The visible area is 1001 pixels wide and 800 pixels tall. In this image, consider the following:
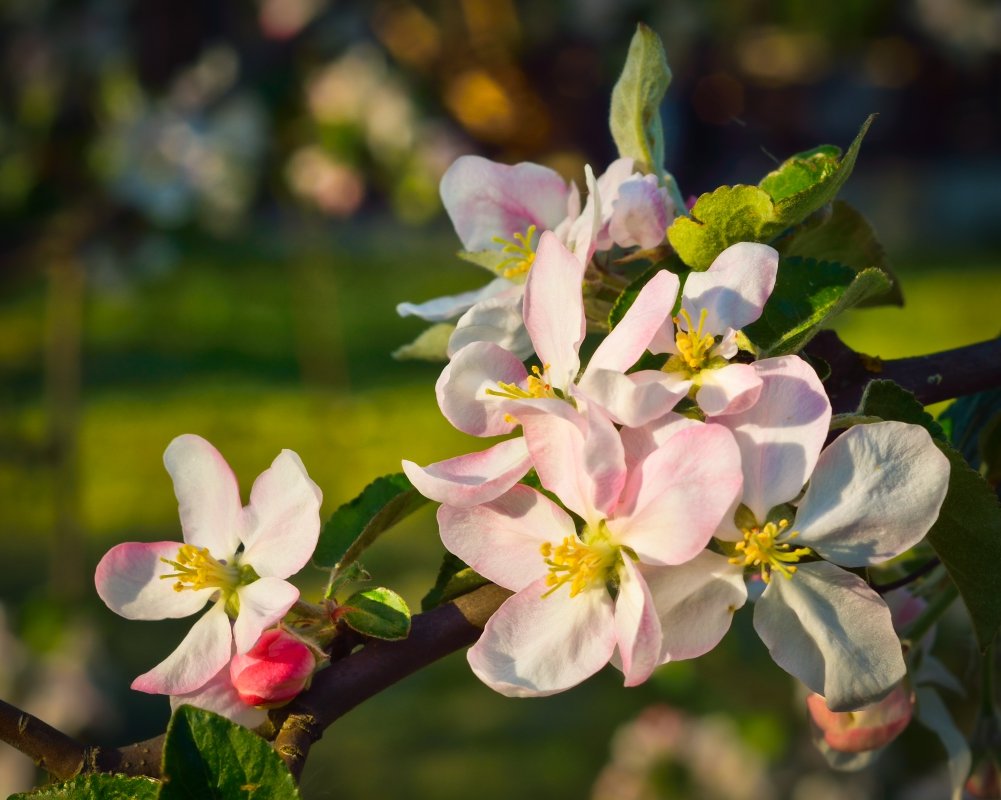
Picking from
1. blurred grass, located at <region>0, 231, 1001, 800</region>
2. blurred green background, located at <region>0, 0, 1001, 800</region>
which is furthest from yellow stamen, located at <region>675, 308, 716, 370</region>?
blurred grass, located at <region>0, 231, 1001, 800</region>

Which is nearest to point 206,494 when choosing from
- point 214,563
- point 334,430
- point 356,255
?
point 214,563

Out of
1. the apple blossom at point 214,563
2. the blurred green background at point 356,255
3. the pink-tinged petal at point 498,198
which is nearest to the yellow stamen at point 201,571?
the apple blossom at point 214,563

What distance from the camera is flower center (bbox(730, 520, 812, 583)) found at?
0.44 metres

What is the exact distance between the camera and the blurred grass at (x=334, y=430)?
2398mm

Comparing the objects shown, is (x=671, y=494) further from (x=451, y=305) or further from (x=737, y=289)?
(x=451, y=305)

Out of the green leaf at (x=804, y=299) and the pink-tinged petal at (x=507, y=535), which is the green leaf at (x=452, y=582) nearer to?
the pink-tinged petal at (x=507, y=535)

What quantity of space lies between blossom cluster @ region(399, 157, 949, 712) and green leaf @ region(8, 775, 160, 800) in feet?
0.39

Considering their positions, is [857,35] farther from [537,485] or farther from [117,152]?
[537,485]

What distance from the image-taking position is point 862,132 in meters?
0.46

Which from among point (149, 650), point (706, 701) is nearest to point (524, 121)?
point (149, 650)

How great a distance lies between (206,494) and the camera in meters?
0.52

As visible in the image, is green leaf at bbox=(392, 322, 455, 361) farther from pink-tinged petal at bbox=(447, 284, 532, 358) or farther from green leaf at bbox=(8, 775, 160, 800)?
green leaf at bbox=(8, 775, 160, 800)

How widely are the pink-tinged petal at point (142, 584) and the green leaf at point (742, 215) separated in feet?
0.79

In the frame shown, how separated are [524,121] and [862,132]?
5246mm
